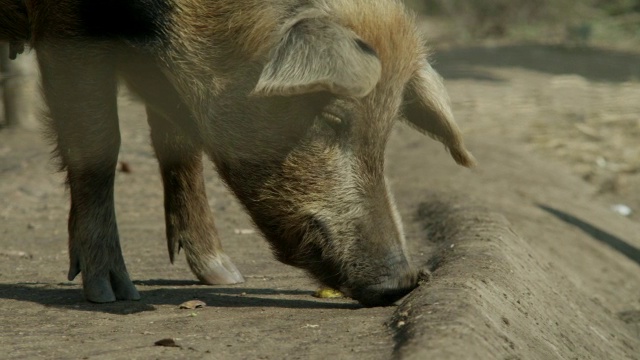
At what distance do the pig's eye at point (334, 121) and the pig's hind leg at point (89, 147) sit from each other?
3.33 ft

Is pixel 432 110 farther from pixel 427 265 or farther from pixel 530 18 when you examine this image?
pixel 530 18

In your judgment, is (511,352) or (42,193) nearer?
(511,352)

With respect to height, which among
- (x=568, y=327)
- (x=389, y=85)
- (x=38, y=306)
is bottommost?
(x=568, y=327)

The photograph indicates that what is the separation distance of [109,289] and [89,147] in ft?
2.03

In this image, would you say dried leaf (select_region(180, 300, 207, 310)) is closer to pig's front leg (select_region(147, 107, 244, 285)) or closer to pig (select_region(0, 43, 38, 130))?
pig's front leg (select_region(147, 107, 244, 285))

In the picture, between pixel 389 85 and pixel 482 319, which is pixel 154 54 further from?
pixel 482 319

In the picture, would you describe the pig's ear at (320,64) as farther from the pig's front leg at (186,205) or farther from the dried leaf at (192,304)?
the pig's front leg at (186,205)

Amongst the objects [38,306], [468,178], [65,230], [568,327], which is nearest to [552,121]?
[468,178]

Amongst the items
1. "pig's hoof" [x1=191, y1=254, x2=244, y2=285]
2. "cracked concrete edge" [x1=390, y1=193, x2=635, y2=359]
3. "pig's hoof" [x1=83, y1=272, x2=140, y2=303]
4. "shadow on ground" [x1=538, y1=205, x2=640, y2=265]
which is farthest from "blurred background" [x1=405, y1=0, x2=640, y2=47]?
"pig's hoof" [x1=83, y1=272, x2=140, y2=303]

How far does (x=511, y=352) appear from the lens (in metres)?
3.74

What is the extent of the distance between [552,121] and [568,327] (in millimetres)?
6999

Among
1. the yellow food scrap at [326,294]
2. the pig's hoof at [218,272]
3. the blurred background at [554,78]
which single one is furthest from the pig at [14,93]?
the yellow food scrap at [326,294]

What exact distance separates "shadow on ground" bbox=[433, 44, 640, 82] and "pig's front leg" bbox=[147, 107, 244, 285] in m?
9.35

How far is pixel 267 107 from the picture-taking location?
4.51 m
